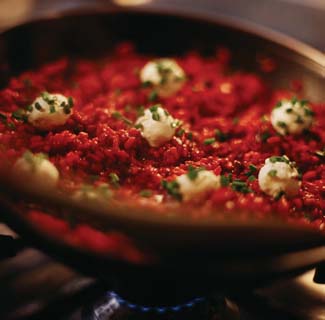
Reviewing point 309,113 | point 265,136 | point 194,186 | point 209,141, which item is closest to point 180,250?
point 194,186

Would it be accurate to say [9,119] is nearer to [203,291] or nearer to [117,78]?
[117,78]

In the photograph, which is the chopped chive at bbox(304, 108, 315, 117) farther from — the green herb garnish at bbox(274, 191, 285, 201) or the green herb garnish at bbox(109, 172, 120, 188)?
the green herb garnish at bbox(109, 172, 120, 188)

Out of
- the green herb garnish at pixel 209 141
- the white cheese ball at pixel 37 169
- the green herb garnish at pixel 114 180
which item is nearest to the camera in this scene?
the white cheese ball at pixel 37 169

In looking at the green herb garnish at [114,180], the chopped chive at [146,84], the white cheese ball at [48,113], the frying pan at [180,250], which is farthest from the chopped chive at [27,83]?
the frying pan at [180,250]

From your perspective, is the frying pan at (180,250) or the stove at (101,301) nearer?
the frying pan at (180,250)

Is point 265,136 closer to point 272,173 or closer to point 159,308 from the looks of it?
point 272,173

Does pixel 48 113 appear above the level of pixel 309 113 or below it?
below

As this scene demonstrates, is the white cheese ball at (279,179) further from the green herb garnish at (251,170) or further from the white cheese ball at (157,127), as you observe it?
the white cheese ball at (157,127)
